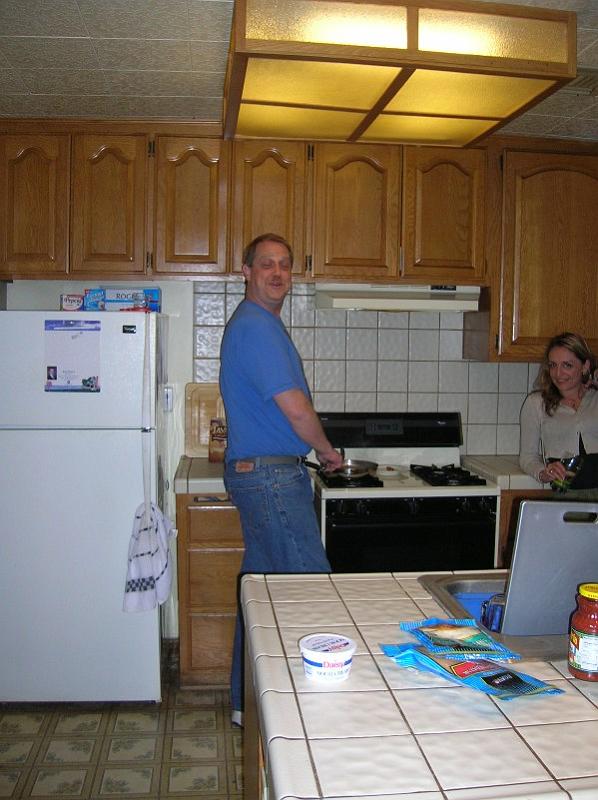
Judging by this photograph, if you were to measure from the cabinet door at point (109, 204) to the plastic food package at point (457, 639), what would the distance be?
2.08m

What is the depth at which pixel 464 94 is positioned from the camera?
2035mm

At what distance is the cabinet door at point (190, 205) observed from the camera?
289cm

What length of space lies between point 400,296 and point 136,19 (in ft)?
4.74

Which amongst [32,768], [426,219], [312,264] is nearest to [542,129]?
[426,219]

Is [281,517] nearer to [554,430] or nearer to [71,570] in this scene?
[71,570]

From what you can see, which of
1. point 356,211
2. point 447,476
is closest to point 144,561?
point 447,476

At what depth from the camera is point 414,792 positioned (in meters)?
0.79

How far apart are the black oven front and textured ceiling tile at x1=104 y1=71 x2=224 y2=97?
1.52 m

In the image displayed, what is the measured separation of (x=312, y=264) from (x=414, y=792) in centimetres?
237

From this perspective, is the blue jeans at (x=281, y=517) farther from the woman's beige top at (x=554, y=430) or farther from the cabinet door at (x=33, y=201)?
the cabinet door at (x=33, y=201)

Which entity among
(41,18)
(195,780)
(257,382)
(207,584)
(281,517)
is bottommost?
(195,780)

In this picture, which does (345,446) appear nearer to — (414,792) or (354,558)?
(354,558)

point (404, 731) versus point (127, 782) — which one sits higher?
point (404, 731)


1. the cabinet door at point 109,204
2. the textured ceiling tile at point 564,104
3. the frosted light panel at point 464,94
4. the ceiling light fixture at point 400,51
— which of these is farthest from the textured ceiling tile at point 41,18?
the textured ceiling tile at point 564,104
